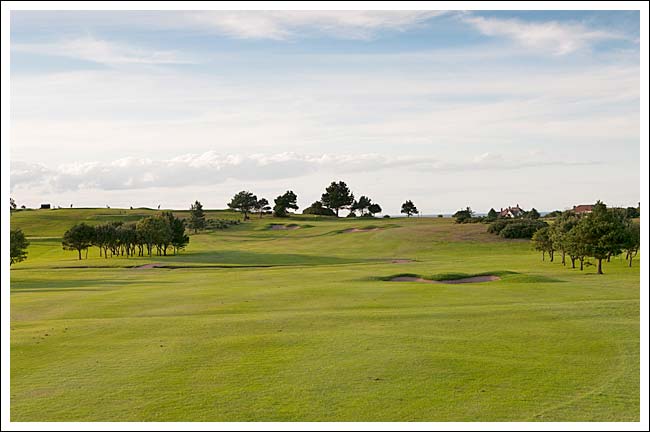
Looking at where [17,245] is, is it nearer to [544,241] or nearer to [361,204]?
[544,241]

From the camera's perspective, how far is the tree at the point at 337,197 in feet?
534

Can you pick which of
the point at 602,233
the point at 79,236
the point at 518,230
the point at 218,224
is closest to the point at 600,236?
the point at 602,233

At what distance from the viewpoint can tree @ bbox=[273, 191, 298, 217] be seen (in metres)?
142

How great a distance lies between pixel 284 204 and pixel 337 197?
65.4 feet

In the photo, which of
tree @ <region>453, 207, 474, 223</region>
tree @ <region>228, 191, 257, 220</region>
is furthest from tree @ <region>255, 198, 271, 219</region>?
tree @ <region>453, 207, 474, 223</region>

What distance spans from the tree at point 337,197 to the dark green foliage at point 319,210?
1.25m

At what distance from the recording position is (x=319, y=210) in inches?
6403

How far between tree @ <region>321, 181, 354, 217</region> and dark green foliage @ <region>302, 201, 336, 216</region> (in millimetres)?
1249

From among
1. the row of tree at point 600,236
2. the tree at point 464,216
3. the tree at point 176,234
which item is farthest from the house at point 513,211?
the row of tree at point 600,236

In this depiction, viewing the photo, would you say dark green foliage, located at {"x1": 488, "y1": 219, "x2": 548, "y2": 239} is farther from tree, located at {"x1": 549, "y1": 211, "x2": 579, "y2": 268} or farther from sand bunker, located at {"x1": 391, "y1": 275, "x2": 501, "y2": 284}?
sand bunker, located at {"x1": 391, "y1": 275, "x2": 501, "y2": 284}

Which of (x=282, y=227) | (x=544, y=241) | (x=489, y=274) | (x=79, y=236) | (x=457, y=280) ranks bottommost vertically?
(x=457, y=280)

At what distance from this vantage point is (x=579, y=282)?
116 ft

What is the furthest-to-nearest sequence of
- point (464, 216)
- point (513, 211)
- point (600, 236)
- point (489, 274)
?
point (513, 211) → point (464, 216) → point (600, 236) → point (489, 274)

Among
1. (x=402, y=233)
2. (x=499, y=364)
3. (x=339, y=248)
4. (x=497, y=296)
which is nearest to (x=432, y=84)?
(x=497, y=296)
